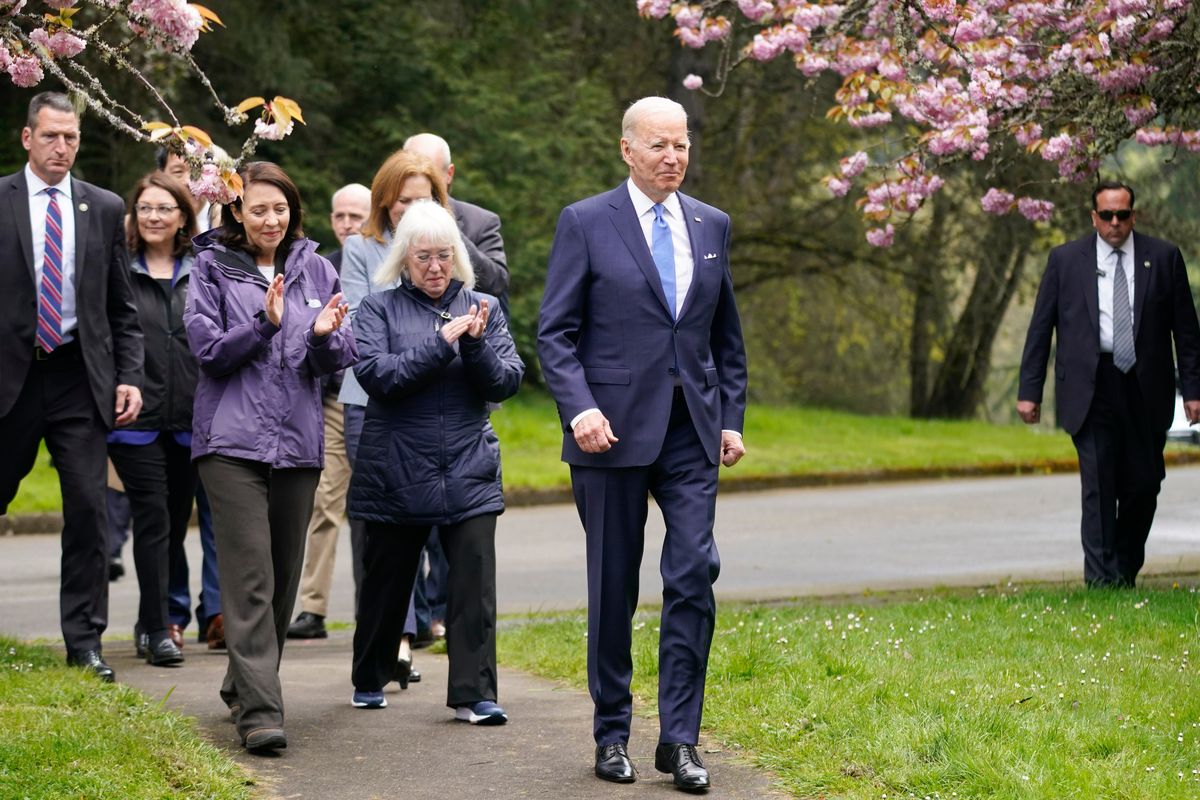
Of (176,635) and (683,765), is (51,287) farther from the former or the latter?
(683,765)

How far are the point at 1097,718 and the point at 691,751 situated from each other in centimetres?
149

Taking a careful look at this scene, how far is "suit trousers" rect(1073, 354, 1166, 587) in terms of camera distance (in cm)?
959

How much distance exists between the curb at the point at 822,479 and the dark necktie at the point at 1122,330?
286 inches

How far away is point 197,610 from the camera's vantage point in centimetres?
914

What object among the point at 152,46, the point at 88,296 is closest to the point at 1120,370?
the point at 88,296

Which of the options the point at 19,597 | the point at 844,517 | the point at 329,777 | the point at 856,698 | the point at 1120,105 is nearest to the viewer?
the point at 329,777

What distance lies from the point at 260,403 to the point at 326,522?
2.89 m

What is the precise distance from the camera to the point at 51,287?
7.50m

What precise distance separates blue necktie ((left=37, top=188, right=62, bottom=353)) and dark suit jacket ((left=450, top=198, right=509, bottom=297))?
187cm

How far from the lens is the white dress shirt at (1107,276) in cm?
963

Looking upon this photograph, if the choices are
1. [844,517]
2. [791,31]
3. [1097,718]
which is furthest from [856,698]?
[844,517]

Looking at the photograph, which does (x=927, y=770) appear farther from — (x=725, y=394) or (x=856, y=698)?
(x=725, y=394)

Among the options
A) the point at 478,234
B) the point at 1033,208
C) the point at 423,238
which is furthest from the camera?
the point at 1033,208

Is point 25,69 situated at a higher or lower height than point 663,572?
higher
